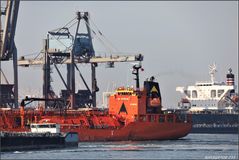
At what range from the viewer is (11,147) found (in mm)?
75688

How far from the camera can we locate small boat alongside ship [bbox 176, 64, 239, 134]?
146125 mm

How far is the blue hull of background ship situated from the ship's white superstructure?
287 inches

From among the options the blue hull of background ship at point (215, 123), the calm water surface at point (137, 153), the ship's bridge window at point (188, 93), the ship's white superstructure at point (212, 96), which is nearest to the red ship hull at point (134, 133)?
the calm water surface at point (137, 153)

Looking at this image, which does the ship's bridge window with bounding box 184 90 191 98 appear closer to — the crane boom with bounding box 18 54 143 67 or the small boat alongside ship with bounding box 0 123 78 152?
the crane boom with bounding box 18 54 143 67

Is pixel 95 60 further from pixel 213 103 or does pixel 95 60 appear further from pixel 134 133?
pixel 213 103

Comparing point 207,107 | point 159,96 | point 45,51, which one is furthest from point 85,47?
point 207,107

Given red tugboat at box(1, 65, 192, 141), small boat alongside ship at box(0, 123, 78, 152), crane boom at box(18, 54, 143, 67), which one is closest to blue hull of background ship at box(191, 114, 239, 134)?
crane boom at box(18, 54, 143, 67)

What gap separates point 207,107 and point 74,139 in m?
76.9

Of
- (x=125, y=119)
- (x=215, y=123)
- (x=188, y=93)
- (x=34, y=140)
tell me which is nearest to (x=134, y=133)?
(x=125, y=119)

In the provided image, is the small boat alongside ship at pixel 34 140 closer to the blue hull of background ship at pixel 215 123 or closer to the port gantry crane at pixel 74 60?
the port gantry crane at pixel 74 60

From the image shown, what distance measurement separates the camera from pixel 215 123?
145625 millimetres

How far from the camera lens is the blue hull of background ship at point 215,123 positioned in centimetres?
14350

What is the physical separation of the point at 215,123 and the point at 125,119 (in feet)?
146

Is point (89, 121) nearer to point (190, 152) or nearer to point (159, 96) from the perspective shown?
point (159, 96)
